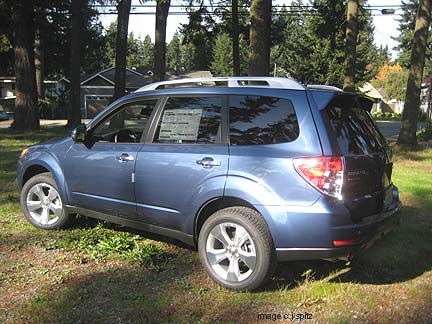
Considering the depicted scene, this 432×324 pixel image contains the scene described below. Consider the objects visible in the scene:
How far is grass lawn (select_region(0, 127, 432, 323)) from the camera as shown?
388 cm

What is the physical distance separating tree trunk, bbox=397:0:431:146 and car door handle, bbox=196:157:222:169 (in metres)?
10.8

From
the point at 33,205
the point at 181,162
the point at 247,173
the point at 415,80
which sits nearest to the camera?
the point at 247,173

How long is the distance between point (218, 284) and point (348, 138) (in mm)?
1762

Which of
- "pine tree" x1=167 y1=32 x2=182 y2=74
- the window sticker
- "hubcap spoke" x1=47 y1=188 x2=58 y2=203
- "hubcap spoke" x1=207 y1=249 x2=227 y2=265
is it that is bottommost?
"hubcap spoke" x1=207 y1=249 x2=227 y2=265

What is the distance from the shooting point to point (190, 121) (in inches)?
190

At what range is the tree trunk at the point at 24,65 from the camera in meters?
17.8

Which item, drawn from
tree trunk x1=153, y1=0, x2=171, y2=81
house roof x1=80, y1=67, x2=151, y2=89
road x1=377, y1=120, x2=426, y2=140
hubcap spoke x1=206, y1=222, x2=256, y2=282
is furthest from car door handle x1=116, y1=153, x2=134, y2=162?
house roof x1=80, y1=67, x2=151, y2=89

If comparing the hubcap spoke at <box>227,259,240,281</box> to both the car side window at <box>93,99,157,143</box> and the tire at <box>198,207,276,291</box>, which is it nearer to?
the tire at <box>198,207,276,291</box>

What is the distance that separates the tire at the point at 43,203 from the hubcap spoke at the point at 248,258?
2.64 m

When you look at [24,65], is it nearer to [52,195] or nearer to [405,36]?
[52,195]

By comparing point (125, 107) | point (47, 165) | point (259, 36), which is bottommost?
point (47, 165)

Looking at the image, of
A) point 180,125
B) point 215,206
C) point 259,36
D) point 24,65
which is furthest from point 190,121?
point 24,65

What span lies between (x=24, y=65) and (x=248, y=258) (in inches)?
642

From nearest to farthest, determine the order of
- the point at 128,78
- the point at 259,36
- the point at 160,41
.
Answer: the point at 259,36
the point at 160,41
the point at 128,78
